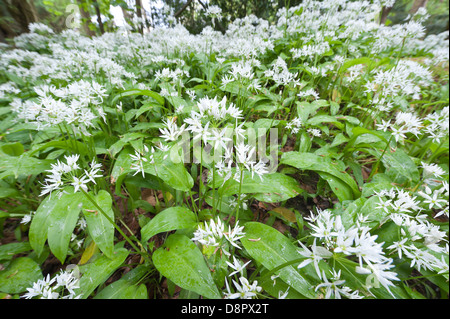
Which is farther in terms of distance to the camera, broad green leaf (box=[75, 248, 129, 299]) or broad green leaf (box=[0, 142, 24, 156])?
broad green leaf (box=[0, 142, 24, 156])

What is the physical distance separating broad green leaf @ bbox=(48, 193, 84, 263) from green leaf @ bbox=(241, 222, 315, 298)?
1.24 metres

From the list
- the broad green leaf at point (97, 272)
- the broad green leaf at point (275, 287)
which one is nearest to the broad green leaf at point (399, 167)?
the broad green leaf at point (275, 287)

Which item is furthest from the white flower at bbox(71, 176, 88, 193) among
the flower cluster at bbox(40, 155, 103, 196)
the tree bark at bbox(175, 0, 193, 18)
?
the tree bark at bbox(175, 0, 193, 18)

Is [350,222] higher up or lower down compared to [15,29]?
lower down

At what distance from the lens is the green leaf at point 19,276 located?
138cm

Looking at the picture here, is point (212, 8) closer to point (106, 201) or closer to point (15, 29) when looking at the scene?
point (106, 201)

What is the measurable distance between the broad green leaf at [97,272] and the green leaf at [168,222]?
0.86 feet

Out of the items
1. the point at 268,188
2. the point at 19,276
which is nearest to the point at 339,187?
the point at 268,188

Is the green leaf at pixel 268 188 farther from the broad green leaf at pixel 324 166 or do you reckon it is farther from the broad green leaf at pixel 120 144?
the broad green leaf at pixel 120 144

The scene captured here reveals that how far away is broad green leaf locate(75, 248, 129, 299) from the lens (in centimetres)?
119

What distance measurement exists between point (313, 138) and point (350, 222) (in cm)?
136

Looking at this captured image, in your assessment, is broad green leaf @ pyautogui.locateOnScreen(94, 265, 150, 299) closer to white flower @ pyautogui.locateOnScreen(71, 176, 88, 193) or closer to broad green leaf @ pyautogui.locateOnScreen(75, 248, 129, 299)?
broad green leaf @ pyautogui.locateOnScreen(75, 248, 129, 299)
